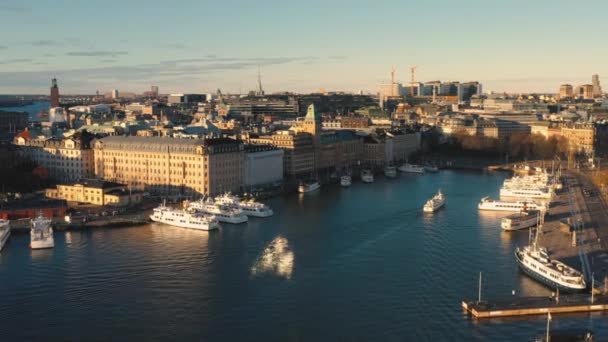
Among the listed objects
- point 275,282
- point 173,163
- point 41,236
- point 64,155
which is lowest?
point 275,282

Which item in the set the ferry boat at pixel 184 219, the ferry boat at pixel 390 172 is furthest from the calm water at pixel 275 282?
the ferry boat at pixel 390 172

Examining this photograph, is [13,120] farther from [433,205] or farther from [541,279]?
[541,279]

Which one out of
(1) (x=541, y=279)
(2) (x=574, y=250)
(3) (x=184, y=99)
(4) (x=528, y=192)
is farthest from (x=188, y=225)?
(3) (x=184, y=99)

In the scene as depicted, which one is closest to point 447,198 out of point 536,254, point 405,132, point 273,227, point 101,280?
point 273,227

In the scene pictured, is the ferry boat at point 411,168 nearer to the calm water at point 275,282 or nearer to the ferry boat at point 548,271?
the calm water at point 275,282

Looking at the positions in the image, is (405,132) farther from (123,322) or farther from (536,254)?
(123,322)

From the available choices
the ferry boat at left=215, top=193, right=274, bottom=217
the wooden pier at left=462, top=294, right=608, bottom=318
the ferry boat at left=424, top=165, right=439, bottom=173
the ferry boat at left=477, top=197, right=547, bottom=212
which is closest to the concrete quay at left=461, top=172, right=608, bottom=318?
the wooden pier at left=462, top=294, right=608, bottom=318

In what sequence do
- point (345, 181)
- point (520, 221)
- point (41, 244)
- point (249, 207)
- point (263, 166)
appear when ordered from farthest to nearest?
point (345, 181)
point (263, 166)
point (249, 207)
point (520, 221)
point (41, 244)

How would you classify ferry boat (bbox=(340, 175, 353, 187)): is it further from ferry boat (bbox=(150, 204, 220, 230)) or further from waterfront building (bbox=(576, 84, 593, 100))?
waterfront building (bbox=(576, 84, 593, 100))
